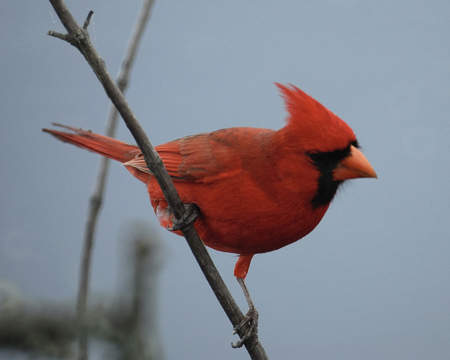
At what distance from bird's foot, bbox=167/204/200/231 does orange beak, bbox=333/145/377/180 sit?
0.47 metres

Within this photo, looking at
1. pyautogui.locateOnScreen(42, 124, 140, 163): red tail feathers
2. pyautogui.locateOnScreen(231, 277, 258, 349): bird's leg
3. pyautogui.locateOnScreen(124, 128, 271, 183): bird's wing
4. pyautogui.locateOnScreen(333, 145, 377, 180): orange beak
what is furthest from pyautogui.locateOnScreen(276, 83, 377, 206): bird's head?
pyautogui.locateOnScreen(42, 124, 140, 163): red tail feathers

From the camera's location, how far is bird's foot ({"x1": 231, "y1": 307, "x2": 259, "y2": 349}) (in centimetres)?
204

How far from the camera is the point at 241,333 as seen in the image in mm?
2062

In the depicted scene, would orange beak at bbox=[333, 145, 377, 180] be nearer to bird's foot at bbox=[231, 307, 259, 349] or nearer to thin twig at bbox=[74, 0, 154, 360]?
bird's foot at bbox=[231, 307, 259, 349]

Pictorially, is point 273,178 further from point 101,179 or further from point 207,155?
point 101,179

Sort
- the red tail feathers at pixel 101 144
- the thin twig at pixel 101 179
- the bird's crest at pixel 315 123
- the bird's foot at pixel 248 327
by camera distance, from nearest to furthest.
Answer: the bird's crest at pixel 315 123
the bird's foot at pixel 248 327
the red tail feathers at pixel 101 144
the thin twig at pixel 101 179

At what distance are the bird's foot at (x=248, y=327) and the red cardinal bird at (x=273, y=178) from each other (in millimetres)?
315

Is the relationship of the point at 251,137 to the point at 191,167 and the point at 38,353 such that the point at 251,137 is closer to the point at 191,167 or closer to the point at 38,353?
the point at 191,167

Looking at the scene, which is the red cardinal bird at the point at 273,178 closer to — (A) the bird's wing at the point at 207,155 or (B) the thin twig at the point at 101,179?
(A) the bird's wing at the point at 207,155

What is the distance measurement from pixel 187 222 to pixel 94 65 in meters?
0.57

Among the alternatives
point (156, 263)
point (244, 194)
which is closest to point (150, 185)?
point (156, 263)

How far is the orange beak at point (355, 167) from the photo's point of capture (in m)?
1.63

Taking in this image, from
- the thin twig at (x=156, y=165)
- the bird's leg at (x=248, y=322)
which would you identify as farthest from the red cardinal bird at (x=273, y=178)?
the bird's leg at (x=248, y=322)

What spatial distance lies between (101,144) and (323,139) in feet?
3.22
